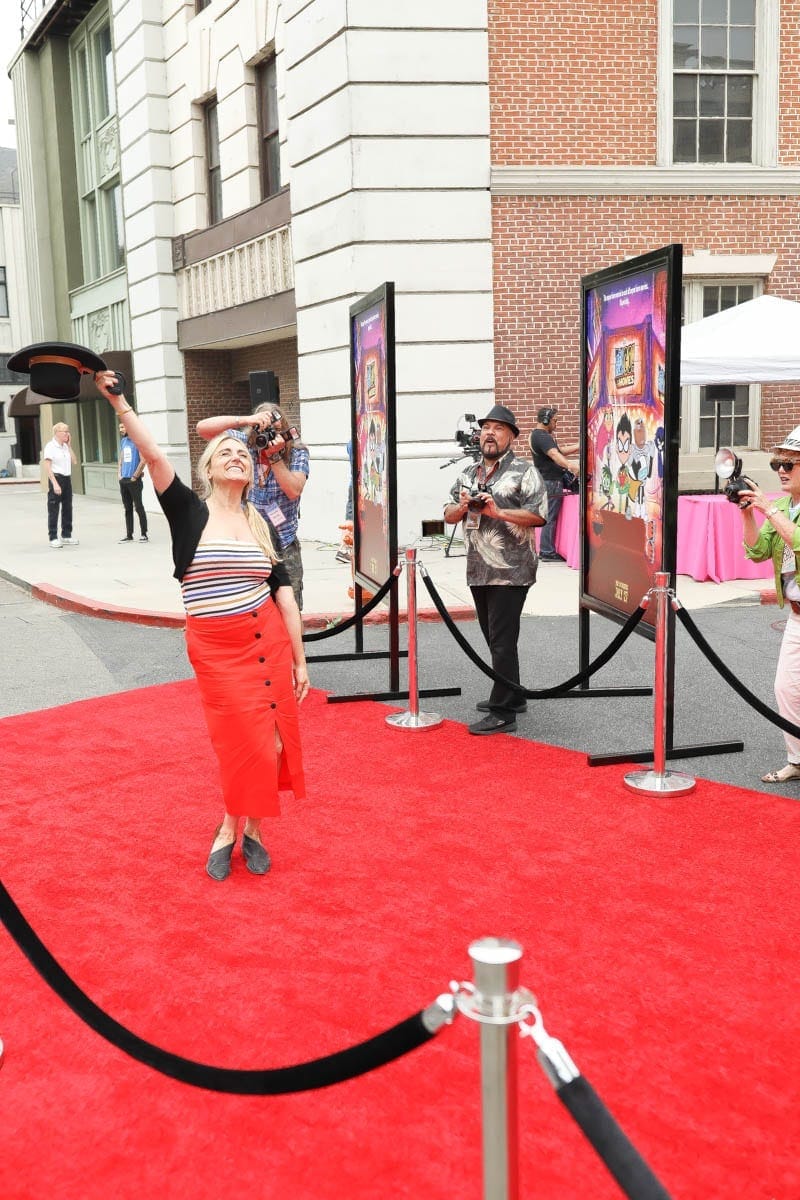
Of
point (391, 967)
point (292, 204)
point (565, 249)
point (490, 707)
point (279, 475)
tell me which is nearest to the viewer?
point (391, 967)

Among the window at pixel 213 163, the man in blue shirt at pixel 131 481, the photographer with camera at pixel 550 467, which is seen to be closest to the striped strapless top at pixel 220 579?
the photographer with camera at pixel 550 467

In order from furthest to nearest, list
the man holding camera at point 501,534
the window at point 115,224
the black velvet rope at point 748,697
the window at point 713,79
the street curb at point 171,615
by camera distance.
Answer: the window at point 115,224
the window at point 713,79
the street curb at point 171,615
the man holding camera at point 501,534
the black velvet rope at point 748,697

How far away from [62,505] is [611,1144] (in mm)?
17703

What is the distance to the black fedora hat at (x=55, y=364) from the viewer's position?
164 inches

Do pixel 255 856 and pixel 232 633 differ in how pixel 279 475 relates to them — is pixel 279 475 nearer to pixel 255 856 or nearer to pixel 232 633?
pixel 232 633

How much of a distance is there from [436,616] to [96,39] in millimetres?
22394

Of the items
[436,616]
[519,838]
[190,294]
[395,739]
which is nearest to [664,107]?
[436,616]

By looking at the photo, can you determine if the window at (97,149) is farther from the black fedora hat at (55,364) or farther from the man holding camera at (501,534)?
the black fedora hat at (55,364)

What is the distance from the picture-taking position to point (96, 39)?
27312mm

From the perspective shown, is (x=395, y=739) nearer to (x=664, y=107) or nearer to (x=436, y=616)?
(x=436, y=616)

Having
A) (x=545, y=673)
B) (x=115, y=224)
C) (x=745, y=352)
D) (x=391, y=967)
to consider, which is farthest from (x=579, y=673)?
(x=115, y=224)

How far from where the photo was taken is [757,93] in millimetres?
16094

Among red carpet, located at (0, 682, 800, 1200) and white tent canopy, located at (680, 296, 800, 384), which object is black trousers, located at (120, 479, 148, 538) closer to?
white tent canopy, located at (680, 296, 800, 384)

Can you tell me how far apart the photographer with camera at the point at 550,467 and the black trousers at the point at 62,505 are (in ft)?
25.8
